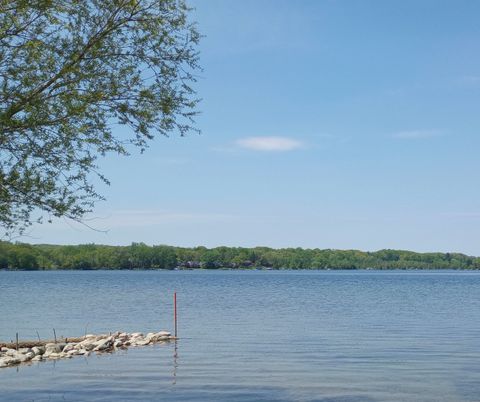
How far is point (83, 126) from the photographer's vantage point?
15062 mm

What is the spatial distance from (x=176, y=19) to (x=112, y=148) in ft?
10.6

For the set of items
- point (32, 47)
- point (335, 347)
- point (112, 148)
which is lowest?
point (335, 347)

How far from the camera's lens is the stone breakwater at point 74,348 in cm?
3395

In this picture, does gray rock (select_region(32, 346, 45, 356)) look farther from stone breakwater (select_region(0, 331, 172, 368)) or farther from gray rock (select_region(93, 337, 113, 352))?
gray rock (select_region(93, 337, 113, 352))

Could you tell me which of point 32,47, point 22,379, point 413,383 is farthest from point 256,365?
point 32,47

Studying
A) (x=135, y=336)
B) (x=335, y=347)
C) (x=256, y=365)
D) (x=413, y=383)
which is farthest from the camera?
(x=135, y=336)

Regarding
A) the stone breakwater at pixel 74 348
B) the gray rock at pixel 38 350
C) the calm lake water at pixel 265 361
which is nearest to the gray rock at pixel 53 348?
the stone breakwater at pixel 74 348

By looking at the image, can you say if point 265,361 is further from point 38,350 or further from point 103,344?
point 38,350

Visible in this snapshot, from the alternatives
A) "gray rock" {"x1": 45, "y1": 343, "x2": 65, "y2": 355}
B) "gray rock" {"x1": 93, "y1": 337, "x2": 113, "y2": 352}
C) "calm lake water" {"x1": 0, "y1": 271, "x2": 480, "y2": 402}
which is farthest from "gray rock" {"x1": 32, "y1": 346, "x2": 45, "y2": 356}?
"gray rock" {"x1": 93, "y1": 337, "x2": 113, "y2": 352}

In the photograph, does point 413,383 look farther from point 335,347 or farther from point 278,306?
point 278,306

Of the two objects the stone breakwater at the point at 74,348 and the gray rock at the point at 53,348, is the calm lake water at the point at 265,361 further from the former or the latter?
the gray rock at the point at 53,348

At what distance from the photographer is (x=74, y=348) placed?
37562 millimetres

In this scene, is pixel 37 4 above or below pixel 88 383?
above

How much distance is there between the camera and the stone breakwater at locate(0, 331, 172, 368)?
33953 millimetres
